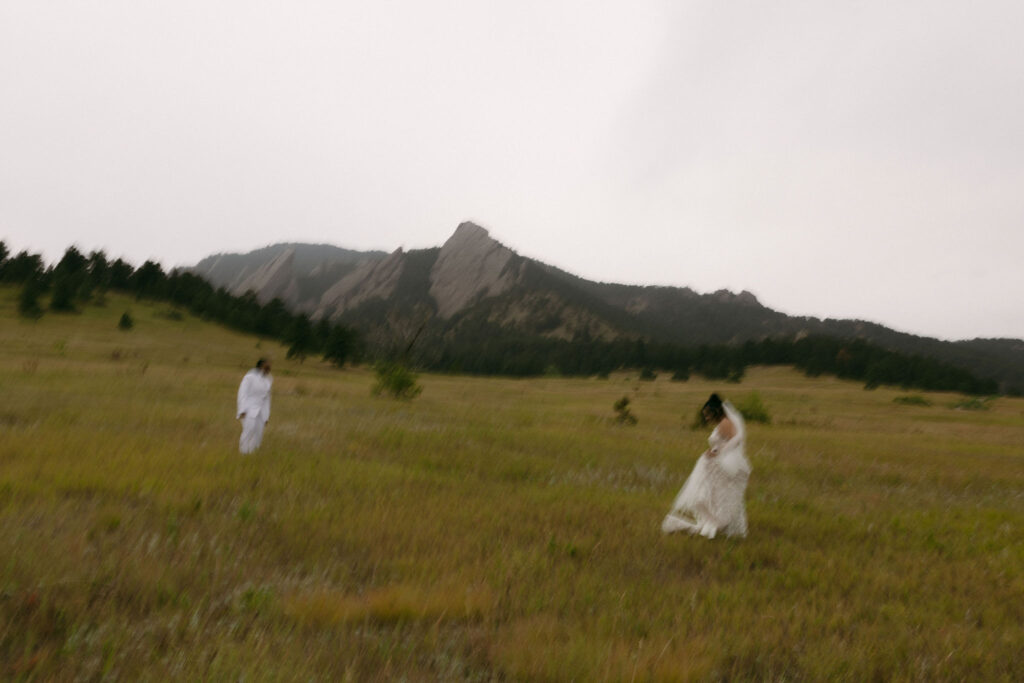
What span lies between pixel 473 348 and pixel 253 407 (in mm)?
141403

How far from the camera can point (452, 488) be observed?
8.54m

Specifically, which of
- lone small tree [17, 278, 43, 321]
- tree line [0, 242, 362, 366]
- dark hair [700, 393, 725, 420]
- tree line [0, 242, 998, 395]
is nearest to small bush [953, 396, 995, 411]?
tree line [0, 242, 998, 395]

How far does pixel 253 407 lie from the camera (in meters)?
10.7

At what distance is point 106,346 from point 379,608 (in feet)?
174

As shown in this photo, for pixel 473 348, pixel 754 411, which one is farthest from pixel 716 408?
pixel 473 348

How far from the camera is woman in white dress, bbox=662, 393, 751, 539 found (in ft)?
24.7

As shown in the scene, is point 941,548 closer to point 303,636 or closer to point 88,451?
point 303,636

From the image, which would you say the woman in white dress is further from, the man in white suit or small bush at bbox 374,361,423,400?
small bush at bbox 374,361,423,400

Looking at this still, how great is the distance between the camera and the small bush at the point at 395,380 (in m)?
29.1

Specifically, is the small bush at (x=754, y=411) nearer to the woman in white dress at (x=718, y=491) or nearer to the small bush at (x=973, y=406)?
the woman in white dress at (x=718, y=491)

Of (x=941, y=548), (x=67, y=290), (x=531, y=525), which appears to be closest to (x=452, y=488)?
(x=531, y=525)

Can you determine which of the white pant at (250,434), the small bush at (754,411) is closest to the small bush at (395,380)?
the white pant at (250,434)

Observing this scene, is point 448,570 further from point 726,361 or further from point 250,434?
point 726,361

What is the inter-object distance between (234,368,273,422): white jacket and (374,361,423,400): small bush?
17758 millimetres
